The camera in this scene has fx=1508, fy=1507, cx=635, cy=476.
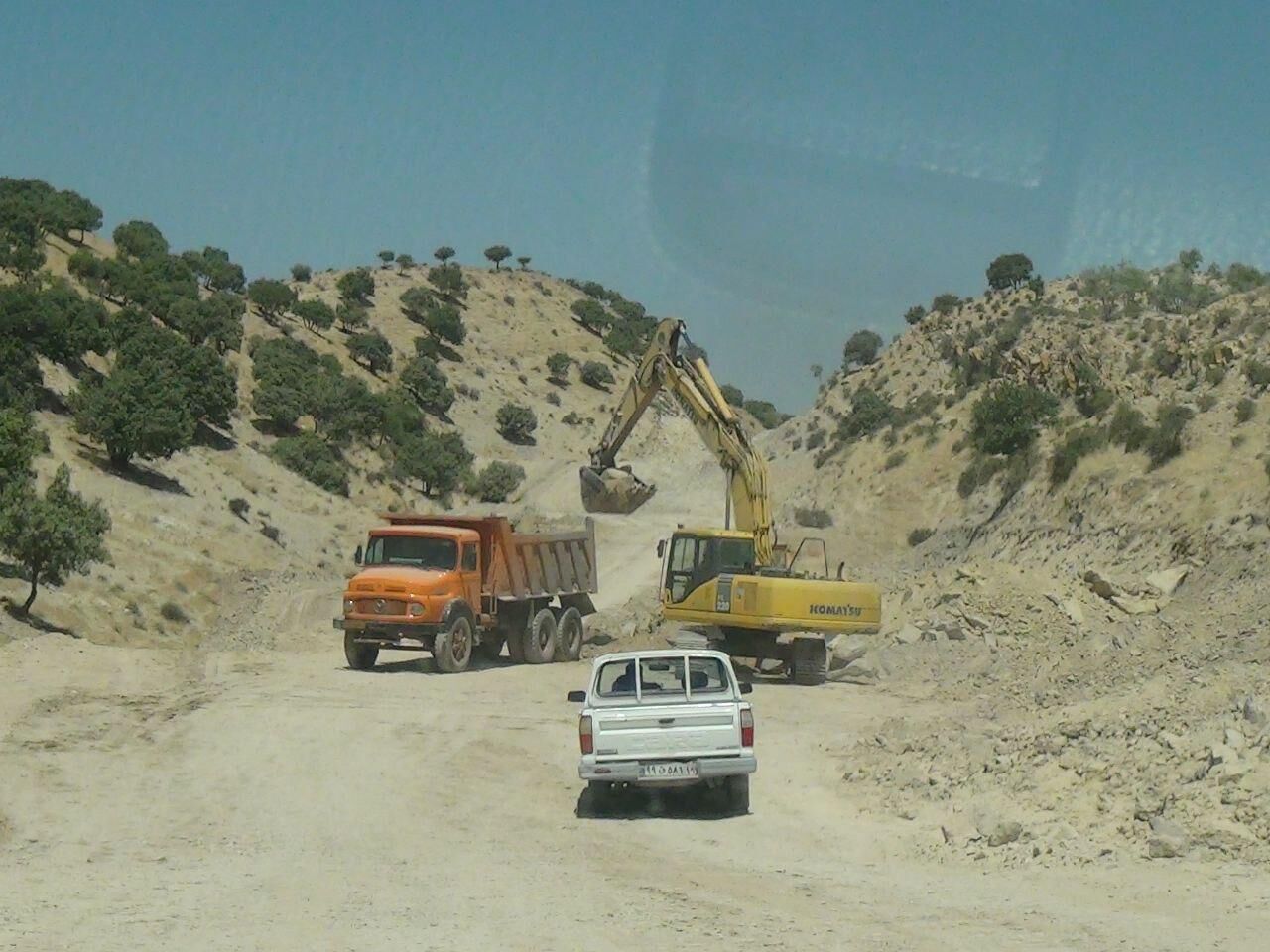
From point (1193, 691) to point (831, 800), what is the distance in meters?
4.61

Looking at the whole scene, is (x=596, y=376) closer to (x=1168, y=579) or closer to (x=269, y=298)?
(x=269, y=298)

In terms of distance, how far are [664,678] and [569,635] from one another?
16113 mm

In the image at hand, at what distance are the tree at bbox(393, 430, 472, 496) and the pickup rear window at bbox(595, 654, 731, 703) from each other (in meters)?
65.3

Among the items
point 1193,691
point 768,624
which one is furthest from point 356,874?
point 768,624

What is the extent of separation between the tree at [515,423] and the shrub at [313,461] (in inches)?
1019

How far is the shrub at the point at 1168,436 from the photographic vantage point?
39594mm

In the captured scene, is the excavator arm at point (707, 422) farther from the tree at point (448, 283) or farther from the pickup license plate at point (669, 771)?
the tree at point (448, 283)

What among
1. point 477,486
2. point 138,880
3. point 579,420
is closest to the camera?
point 138,880

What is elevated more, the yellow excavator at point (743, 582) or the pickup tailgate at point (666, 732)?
the yellow excavator at point (743, 582)

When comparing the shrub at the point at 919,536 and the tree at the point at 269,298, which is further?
the tree at the point at 269,298

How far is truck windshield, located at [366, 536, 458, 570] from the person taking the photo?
28.2 m

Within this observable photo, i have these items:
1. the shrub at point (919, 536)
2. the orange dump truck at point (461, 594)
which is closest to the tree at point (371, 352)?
the shrub at point (919, 536)

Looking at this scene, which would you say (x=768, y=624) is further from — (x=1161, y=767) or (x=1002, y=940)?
(x=1002, y=940)

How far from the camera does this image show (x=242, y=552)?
5350cm
